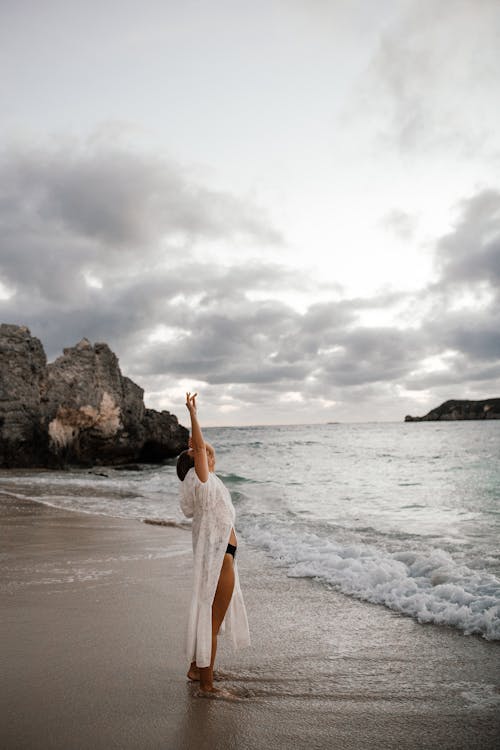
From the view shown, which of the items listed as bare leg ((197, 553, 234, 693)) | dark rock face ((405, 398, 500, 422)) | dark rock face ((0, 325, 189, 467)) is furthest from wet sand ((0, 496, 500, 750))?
dark rock face ((405, 398, 500, 422))

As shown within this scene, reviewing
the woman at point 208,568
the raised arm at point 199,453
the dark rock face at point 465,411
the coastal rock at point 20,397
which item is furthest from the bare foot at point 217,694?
the dark rock face at point 465,411

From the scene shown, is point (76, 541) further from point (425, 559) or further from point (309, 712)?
point (309, 712)

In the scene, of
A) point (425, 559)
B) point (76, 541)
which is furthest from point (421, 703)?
point (76, 541)

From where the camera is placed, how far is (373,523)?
1192cm

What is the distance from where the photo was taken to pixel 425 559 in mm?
7121

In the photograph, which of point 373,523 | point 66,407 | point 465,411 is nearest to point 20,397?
point 66,407

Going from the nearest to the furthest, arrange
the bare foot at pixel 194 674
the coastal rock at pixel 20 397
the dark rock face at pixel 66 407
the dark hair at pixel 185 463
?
the bare foot at pixel 194 674 < the dark hair at pixel 185 463 < the coastal rock at pixel 20 397 < the dark rock face at pixel 66 407

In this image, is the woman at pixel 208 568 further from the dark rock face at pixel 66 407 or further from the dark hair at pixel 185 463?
the dark rock face at pixel 66 407

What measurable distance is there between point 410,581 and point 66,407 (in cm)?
2773

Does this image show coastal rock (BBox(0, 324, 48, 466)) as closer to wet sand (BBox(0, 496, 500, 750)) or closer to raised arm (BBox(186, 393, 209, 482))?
wet sand (BBox(0, 496, 500, 750))

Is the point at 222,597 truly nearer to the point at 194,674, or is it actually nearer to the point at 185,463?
the point at 194,674

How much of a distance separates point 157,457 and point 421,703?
36676 mm

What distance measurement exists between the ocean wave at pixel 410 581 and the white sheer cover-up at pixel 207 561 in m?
2.45

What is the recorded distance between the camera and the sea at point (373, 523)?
5969mm
